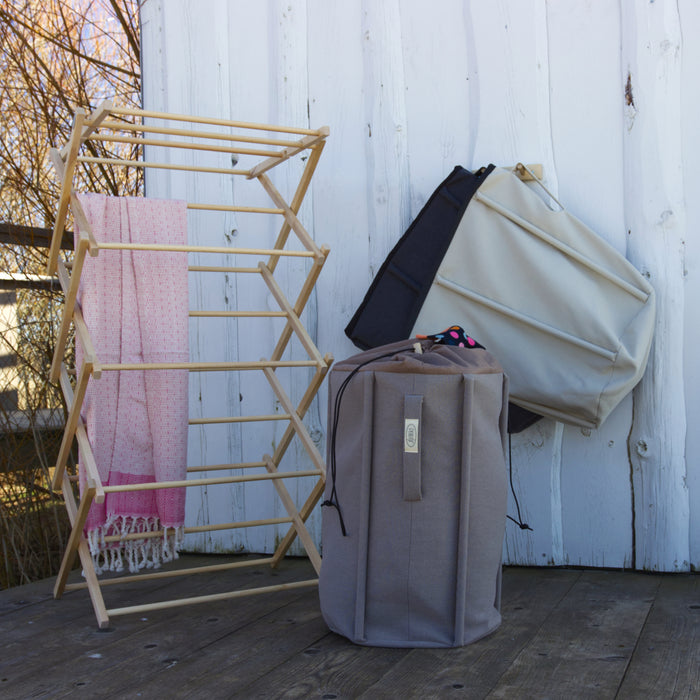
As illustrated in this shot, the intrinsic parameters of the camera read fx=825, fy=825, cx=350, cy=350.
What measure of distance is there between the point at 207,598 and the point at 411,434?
28.9 inches

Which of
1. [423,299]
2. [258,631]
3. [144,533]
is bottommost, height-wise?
[258,631]

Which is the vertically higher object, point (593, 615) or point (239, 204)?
point (239, 204)

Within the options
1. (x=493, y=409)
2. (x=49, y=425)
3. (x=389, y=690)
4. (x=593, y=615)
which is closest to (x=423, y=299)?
(x=493, y=409)

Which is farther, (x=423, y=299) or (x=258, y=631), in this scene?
(x=423, y=299)

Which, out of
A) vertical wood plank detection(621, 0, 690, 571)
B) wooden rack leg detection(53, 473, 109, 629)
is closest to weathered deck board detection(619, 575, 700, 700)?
vertical wood plank detection(621, 0, 690, 571)

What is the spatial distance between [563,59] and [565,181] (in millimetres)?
345

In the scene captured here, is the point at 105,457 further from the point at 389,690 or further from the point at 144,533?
the point at 389,690

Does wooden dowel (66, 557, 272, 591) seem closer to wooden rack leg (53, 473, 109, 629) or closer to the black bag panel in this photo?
wooden rack leg (53, 473, 109, 629)

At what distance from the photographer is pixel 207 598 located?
204 centimetres

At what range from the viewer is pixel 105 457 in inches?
81.6

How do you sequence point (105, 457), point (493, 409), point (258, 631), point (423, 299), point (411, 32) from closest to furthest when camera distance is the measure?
point (493, 409) → point (258, 631) → point (105, 457) → point (423, 299) → point (411, 32)

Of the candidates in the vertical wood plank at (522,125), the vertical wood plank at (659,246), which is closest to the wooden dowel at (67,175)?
the vertical wood plank at (522,125)

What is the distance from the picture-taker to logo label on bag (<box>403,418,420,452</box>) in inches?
66.8

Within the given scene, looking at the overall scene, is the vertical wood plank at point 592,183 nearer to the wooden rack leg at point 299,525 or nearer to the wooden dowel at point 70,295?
the wooden rack leg at point 299,525
